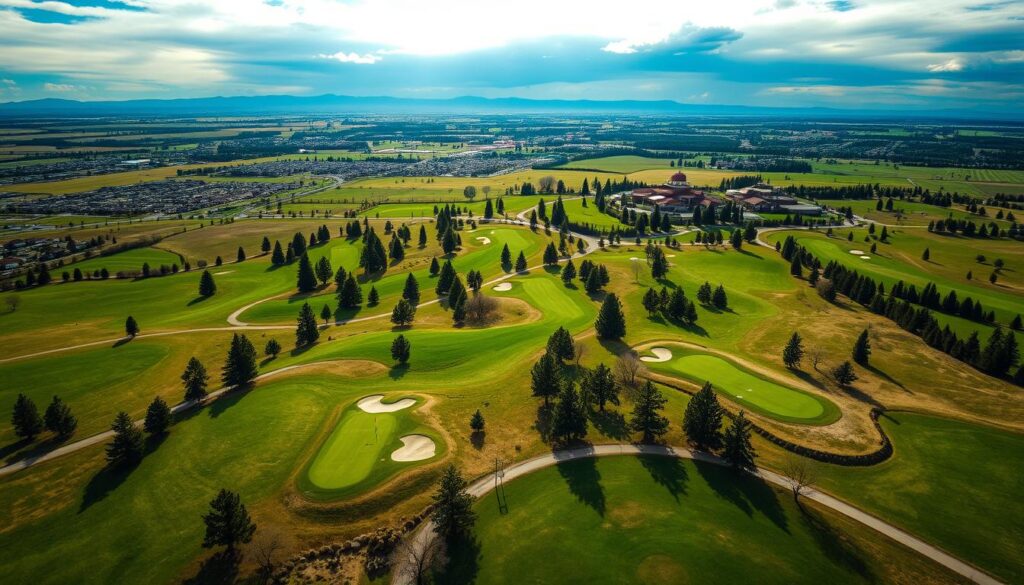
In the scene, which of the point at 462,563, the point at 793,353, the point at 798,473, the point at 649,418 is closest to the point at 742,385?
the point at 793,353

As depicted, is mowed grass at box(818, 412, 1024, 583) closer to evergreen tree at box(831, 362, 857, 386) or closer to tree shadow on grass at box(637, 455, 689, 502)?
evergreen tree at box(831, 362, 857, 386)

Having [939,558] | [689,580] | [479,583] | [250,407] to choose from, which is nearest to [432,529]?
[479,583]

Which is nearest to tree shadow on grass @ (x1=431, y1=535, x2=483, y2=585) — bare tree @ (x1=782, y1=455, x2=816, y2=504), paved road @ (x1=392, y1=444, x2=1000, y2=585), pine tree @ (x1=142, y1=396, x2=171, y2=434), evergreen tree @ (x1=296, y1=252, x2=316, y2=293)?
paved road @ (x1=392, y1=444, x2=1000, y2=585)

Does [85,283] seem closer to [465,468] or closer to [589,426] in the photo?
[465,468]

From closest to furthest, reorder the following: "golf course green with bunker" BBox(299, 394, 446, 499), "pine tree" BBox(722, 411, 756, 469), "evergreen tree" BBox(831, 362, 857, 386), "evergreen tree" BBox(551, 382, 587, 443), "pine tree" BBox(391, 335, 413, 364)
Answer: "golf course green with bunker" BBox(299, 394, 446, 499) → "pine tree" BBox(722, 411, 756, 469) → "evergreen tree" BBox(551, 382, 587, 443) → "evergreen tree" BBox(831, 362, 857, 386) → "pine tree" BBox(391, 335, 413, 364)

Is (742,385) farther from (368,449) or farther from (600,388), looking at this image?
(368,449)

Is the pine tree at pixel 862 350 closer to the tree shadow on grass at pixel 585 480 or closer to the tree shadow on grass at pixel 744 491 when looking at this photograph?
the tree shadow on grass at pixel 744 491
